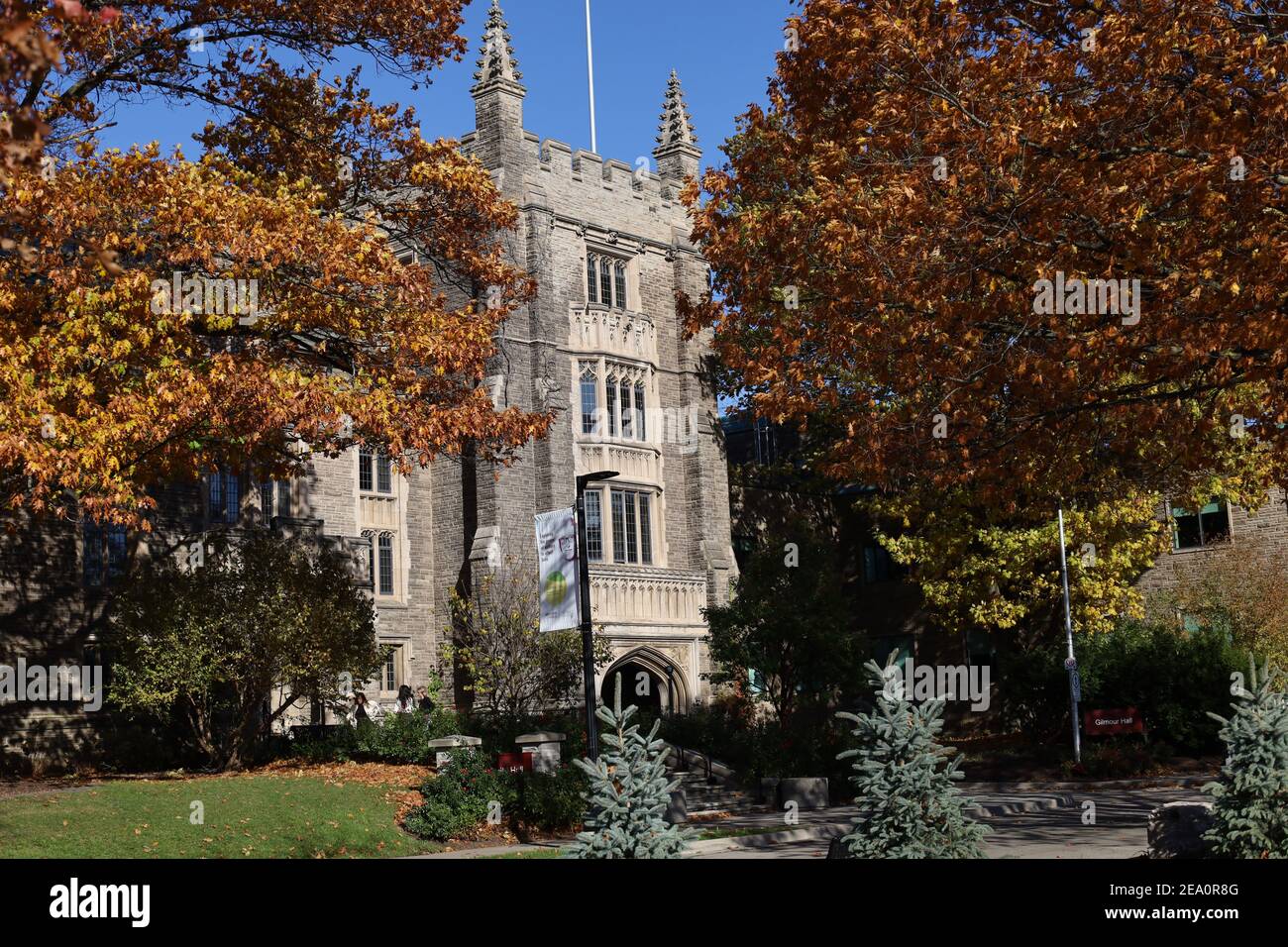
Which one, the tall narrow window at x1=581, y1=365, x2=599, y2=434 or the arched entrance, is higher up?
the tall narrow window at x1=581, y1=365, x2=599, y2=434

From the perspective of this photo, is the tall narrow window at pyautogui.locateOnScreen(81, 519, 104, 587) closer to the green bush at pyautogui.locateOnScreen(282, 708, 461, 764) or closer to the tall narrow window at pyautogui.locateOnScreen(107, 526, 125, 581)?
the tall narrow window at pyautogui.locateOnScreen(107, 526, 125, 581)

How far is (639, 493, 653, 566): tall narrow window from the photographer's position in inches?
1551

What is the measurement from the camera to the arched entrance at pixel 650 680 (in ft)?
123

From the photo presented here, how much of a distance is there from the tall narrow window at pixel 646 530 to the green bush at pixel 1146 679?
1069cm

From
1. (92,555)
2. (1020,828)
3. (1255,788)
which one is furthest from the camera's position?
(92,555)

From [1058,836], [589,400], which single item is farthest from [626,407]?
[1058,836]

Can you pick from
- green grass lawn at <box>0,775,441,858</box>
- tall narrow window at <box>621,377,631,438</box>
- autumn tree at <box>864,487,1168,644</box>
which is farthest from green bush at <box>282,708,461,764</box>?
tall narrow window at <box>621,377,631,438</box>

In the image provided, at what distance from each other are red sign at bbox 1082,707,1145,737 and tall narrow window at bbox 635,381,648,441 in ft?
49.3

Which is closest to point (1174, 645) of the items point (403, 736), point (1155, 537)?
point (1155, 537)

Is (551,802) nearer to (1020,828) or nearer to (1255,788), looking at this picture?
(1020,828)

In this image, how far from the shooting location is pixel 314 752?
2591 centimetres

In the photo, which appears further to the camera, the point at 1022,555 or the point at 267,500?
the point at 1022,555

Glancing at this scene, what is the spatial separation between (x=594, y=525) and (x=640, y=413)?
409cm

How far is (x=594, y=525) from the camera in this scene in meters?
37.6
